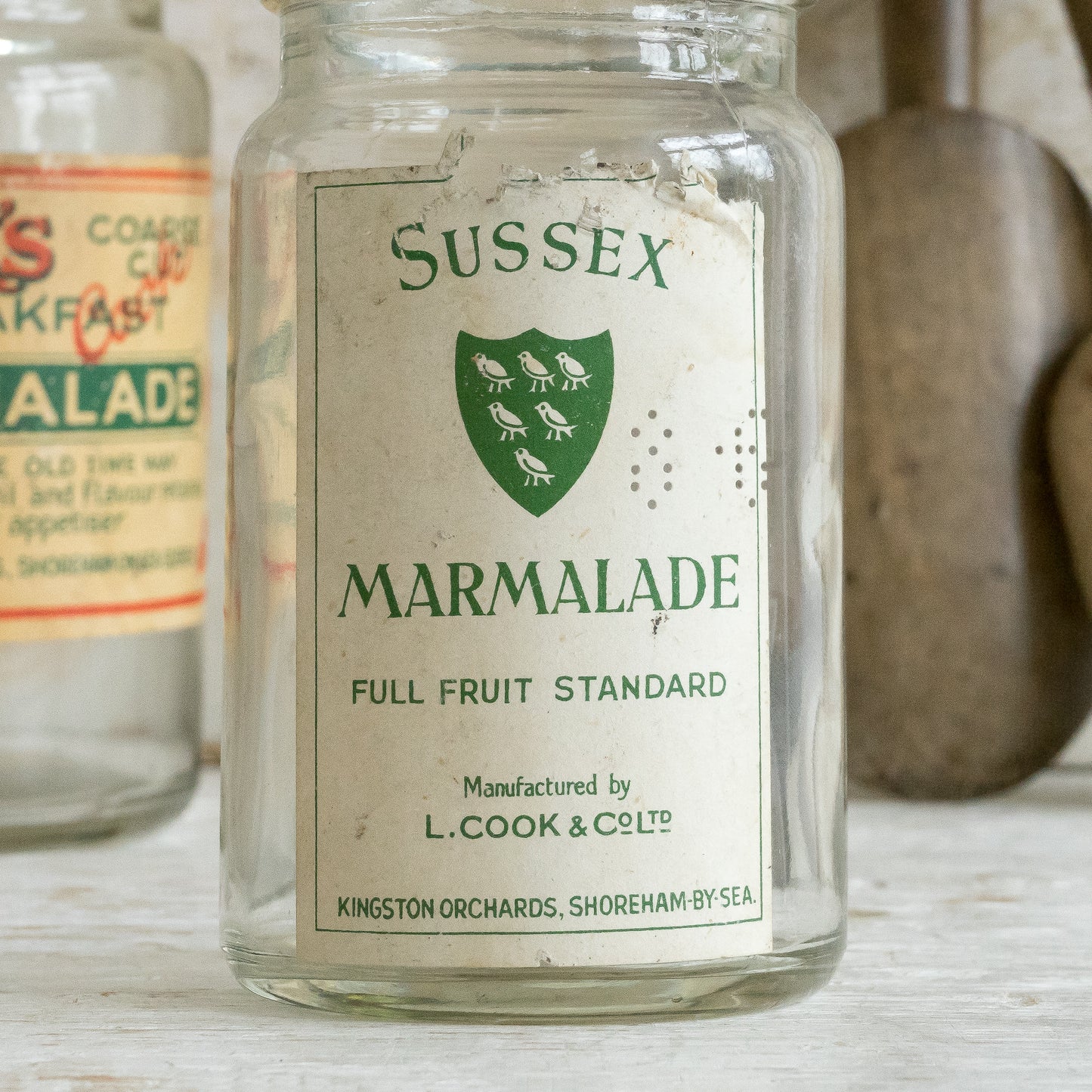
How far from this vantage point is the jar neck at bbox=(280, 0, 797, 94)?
1.17 feet

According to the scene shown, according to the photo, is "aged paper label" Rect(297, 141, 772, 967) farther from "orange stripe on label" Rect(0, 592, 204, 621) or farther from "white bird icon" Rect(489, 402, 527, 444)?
"orange stripe on label" Rect(0, 592, 204, 621)

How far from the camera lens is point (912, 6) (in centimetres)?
65

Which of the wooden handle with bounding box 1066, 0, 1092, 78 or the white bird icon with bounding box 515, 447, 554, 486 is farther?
the wooden handle with bounding box 1066, 0, 1092, 78

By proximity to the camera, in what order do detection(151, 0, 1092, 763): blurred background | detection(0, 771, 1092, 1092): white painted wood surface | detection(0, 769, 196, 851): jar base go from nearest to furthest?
1. detection(0, 771, 1092, 1092): white painted wood surface
2. detection(0, 769, 196, 851): jar base
3. detection(151, 0, 1092, 763): blurred background

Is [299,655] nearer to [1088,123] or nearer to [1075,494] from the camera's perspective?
[1075,494]

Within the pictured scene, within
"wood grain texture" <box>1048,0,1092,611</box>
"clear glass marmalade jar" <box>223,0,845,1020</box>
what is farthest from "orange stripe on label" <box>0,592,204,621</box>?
"wood grain texture" <box>1048,0,1092,611</box>

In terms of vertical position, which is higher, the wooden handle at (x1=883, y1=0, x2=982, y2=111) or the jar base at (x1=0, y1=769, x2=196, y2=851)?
the wooden handle at (x1=883, y1=0, x2=982, y2=111)

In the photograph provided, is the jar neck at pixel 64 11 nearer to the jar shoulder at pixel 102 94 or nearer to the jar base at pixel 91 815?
the jar shoulder at pixel 102 94

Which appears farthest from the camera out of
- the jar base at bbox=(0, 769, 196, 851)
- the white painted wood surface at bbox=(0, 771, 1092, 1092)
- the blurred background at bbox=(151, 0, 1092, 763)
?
the blurred background at bbox=(151, 0, 1092, 763)

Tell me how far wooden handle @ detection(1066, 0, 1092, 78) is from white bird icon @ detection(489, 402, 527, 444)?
0.39m

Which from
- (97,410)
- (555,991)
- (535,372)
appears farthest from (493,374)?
(97,410)

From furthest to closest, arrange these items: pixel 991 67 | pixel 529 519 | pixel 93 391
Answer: pixel 991 67
pixel 93 391
pixel 529 519

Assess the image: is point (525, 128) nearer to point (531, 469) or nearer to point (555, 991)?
point (531, 469)

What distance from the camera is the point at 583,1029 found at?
35 centimetres
